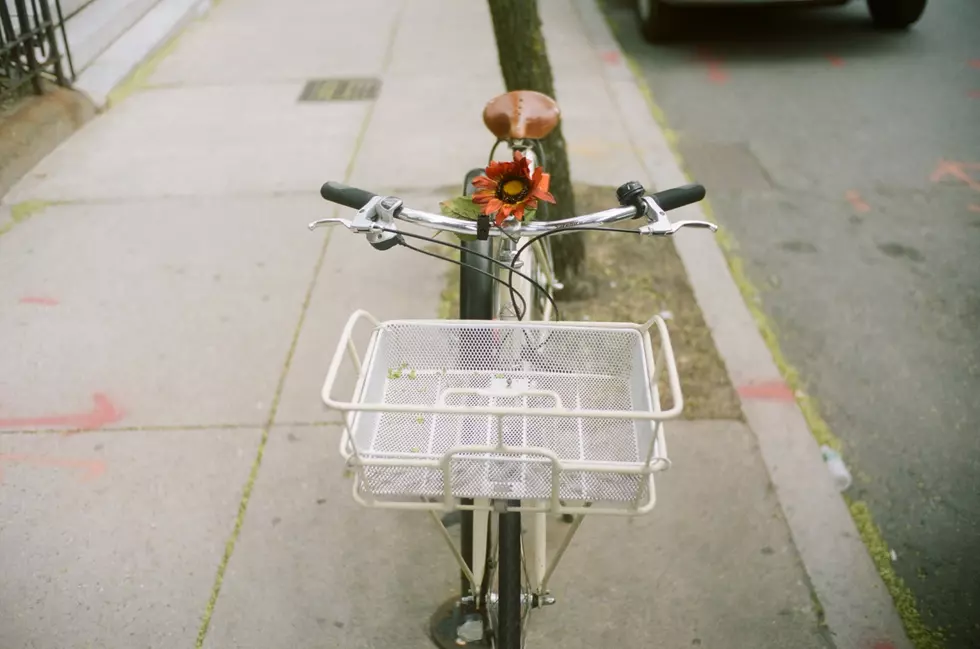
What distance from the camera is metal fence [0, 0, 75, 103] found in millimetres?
5160

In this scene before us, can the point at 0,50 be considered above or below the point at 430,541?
above

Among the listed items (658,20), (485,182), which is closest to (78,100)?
(658,20)

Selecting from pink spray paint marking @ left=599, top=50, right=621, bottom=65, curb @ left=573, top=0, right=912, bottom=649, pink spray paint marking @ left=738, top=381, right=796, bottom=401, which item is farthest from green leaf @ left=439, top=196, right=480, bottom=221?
pink spray paint marking @ left=599, top=50, right=621, bottom=65

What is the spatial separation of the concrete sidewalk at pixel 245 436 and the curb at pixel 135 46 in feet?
2.28

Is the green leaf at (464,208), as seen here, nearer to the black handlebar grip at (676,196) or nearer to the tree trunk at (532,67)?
the black handlebar grip at (676,196)

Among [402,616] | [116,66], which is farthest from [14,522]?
[116,66]

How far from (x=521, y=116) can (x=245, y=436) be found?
1.55m

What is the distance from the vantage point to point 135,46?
668 centimetres

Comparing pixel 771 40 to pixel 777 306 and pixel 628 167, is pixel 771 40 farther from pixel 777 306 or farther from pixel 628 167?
pixel 777 306

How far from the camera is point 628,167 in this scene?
15.6 ft

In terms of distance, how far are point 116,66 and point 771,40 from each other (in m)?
5.40

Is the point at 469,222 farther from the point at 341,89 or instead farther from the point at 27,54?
the point at 27,54

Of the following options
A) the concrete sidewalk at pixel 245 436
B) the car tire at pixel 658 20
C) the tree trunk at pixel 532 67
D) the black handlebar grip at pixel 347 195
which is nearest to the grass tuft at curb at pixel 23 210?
the concrete sidewalk at pixel 245 436

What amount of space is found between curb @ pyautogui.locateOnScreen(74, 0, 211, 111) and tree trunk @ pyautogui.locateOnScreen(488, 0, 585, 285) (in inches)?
151
